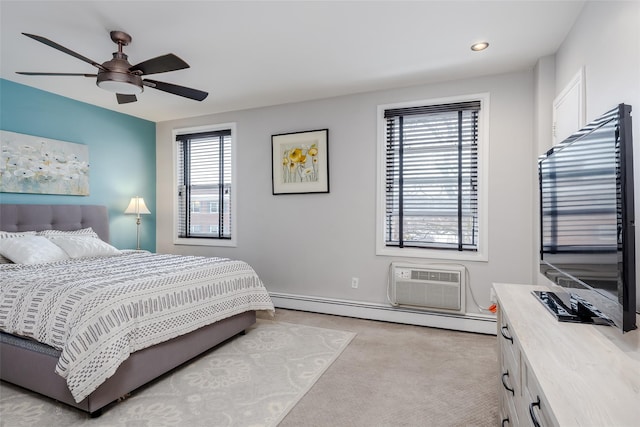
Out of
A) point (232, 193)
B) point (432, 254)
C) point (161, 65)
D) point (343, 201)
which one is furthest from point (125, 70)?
point (432, 254)

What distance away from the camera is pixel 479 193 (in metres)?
3.22

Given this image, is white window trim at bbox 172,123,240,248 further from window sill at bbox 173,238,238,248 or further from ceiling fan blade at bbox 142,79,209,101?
ceiling fan blade at bbox 142,79,209,101

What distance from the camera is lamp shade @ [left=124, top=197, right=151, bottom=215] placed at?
4.29 m

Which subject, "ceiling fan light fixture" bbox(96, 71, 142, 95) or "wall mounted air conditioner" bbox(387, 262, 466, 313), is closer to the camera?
"ceiling fan light fixture" bbox(96, 71, 142, 95)

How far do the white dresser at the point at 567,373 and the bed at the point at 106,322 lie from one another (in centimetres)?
195

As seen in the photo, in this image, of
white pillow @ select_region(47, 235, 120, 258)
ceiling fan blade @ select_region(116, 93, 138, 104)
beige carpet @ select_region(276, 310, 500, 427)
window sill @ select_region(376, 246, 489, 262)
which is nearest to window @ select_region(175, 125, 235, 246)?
white pillow @ select_region(47, 235, 120, 258)

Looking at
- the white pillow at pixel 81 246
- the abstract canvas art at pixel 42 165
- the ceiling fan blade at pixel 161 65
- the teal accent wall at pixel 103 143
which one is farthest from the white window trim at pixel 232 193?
the ceiling fan blade at pixel 161 65

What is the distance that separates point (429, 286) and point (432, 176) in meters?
1.10

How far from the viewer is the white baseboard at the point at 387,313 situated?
3188 mm

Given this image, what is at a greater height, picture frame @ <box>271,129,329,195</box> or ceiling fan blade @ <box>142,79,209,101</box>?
ceiling fan blade @ <box>142,79,209,101</box>

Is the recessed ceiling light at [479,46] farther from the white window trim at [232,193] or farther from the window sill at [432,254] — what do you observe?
the white window trim at [232,193]

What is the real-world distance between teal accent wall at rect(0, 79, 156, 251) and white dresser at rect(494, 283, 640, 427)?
442 cm

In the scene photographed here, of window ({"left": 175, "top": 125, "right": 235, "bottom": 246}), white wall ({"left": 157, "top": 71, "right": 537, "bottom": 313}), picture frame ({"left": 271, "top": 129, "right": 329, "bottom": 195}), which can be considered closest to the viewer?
white wall ({"left": 157, "top": 71, "right": 537, "bottom": 313})

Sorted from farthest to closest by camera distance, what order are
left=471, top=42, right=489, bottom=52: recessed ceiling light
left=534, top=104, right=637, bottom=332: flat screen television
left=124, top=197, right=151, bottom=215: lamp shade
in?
left=124, top=197, right=151, bottom=215: lamp shade
left=471, top=42, right=489, bottom=52: recessed ceiling light
left=534, top=104, right=637, bottom=332: flat screen television
